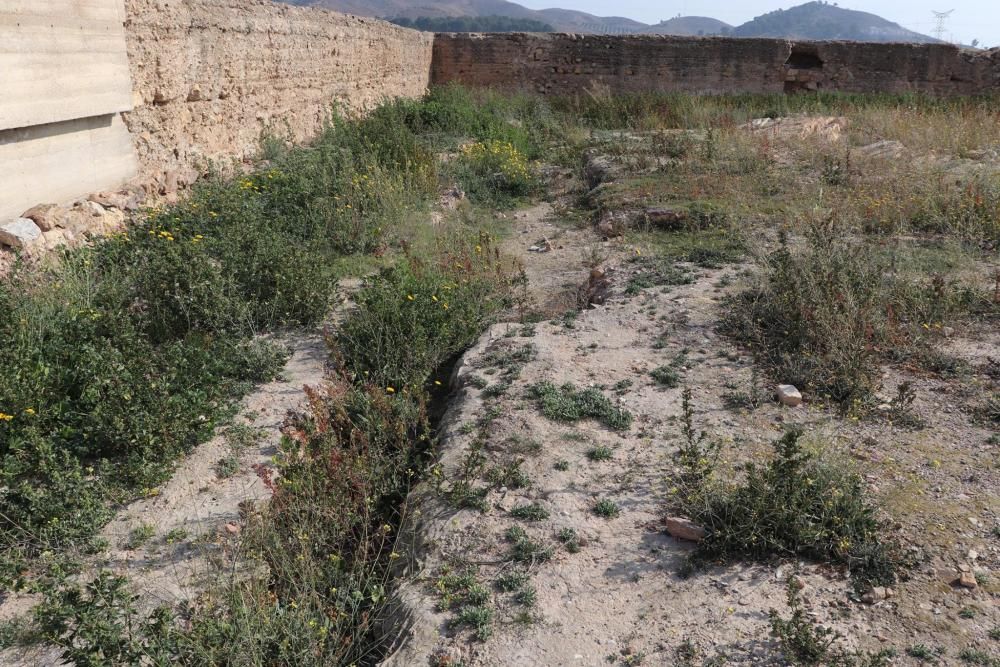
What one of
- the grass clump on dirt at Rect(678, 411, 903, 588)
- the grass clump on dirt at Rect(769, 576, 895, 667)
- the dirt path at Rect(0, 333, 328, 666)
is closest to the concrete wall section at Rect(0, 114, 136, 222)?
the dirt path at Rect(0, 333, 328, 666)

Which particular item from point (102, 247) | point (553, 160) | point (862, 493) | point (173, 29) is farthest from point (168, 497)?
point (553, 160)

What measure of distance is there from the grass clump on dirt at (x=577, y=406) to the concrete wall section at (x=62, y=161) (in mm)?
4033

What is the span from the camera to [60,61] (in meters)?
5.33

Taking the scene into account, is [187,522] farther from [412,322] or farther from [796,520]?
[796,520]

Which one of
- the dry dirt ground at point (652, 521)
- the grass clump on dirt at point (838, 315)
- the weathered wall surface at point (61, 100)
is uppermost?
the weathered wall surface at point (61, 100)

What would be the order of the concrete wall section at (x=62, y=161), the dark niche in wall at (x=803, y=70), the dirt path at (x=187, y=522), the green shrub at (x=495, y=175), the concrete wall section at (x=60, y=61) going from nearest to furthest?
the dirt path at (x=187, y=522) < the concrete wall section at (x=60, y=61) < the concrete wall section at (x=62, y=161) < the green shrub at (x=495, y=175) < the dark niche in wall at (x=803, y=70)

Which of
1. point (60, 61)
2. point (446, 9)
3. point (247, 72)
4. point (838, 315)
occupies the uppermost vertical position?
point (446, 9)

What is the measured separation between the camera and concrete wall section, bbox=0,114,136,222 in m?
4.96

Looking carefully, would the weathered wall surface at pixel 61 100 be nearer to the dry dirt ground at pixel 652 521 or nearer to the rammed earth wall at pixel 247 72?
the rammed earth wall at pixel 247 72

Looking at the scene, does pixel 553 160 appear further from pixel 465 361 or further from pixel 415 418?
pixel 415 418

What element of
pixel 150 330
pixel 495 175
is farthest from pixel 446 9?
pixel 150 330

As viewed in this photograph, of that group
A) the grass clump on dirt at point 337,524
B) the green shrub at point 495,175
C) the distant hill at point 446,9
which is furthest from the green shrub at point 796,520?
the distant hill at point 446,9

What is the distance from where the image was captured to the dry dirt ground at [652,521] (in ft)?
8.58

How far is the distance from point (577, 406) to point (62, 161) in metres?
4.56
